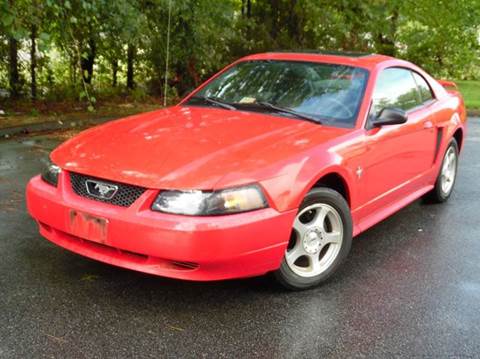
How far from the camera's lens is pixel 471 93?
54.4 ft

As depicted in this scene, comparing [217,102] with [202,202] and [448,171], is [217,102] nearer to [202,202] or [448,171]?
[202,202]

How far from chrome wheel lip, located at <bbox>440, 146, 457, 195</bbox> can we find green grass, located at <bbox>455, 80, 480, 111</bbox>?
805 cm

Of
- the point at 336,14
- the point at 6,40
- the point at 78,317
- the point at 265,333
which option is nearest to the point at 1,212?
the point at 78,317

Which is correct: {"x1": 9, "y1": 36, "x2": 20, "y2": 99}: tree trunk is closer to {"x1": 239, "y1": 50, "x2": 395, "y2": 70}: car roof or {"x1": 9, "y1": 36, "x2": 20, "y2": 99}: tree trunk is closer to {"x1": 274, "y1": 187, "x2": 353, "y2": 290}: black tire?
{"x1": 239, "y1": 50, "x2": 395, "y2": 70}: car roof

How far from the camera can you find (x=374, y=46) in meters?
15.5

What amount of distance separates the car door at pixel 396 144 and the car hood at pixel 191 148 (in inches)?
15.2

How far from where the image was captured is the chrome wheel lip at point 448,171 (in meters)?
5.60

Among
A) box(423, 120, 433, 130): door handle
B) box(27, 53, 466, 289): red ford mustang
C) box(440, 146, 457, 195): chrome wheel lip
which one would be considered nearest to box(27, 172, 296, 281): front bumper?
box(27, 53, 466, 289): red ford mustang

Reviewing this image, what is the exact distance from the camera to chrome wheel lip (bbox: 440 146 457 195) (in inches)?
220

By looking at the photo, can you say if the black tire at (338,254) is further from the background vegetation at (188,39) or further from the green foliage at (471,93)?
the green foliage at (471,93)

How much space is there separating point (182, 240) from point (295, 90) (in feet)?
6.01

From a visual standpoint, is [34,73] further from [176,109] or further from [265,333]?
[265,333]

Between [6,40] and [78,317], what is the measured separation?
27.7 ft

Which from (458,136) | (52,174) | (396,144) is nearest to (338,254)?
(396,144)
